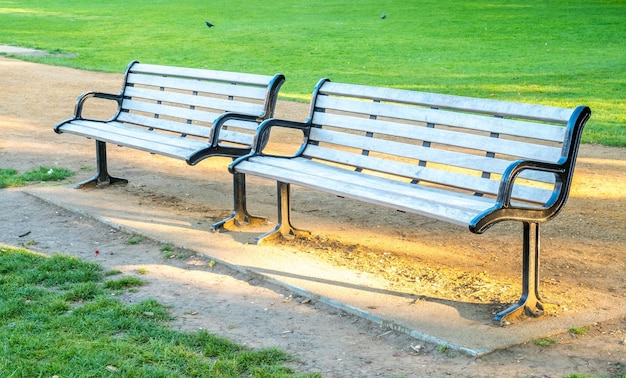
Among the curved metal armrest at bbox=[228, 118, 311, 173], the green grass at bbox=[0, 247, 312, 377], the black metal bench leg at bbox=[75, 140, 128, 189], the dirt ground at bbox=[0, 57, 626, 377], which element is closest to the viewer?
the green grass at bbox=[0, 247, 312, 377]

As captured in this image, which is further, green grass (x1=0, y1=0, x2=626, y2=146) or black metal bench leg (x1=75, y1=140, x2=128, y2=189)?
green grass (x1=0, y1=0, x2=626, y2=146)

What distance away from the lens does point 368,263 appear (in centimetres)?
A: 580

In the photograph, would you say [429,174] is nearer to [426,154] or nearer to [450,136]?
[426,154]

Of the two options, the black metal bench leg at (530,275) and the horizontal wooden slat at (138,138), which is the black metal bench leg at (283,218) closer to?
the horizontal wooden slat at (138,138)

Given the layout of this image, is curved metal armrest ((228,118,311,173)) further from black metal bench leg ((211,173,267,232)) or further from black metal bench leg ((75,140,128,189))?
black metal bench leg ((75,140,128,189))

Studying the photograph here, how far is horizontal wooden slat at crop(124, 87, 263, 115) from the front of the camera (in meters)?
6.93

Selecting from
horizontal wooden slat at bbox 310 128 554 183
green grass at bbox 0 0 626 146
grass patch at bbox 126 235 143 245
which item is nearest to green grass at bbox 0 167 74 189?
grass patch at bbox 126 235 143 245

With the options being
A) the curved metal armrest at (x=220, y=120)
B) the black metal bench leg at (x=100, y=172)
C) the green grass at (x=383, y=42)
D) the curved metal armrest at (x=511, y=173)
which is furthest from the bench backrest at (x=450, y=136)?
the green grass at (x=383, y=42)

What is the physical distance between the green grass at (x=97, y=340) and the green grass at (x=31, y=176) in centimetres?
297

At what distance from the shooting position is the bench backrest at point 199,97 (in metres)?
6.87

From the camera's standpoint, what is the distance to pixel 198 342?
4496 millimetres

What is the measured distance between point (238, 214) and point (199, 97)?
1316 millimetres

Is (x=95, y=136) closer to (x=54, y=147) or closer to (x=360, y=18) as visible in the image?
(x=54, y=147)

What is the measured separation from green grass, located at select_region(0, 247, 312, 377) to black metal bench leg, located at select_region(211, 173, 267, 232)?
124cm
